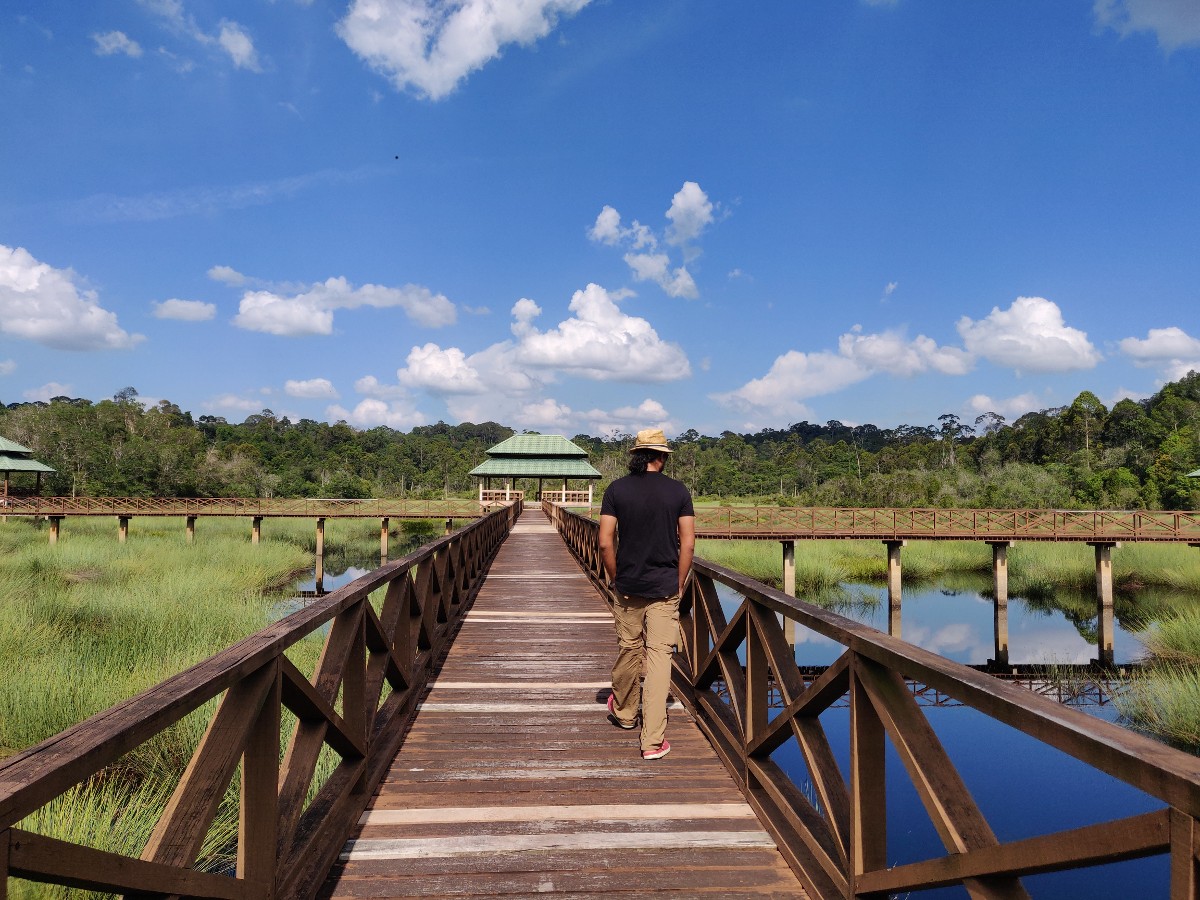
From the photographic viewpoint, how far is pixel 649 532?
148 inches

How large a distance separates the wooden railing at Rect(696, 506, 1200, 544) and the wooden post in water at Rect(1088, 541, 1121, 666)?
45 centimetres

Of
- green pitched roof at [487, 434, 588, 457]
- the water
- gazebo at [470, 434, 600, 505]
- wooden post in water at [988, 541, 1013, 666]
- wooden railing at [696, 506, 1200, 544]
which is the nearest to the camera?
the water

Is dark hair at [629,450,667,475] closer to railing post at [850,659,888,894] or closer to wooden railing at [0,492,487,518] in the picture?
railing post at [850,659,888,894]

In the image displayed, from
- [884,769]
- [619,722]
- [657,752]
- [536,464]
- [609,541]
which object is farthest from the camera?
[536,464]

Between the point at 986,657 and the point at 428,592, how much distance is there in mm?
14827

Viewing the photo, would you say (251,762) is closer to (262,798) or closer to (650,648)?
(262,798)

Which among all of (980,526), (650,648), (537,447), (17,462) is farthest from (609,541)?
(17,462)

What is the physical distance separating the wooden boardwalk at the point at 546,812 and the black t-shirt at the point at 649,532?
3.07 ft

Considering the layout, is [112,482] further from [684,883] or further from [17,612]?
[684,883]

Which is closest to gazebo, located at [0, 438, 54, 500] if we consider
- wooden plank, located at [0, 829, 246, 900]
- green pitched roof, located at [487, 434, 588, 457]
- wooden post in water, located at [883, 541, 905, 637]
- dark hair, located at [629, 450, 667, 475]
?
green pitched roof, located at [487, 434, 588, 457]

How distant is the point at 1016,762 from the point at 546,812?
9.24 metres

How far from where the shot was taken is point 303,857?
94.4 inches

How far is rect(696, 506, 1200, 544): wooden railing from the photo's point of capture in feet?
67.4

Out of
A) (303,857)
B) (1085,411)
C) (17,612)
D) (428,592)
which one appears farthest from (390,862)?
(1085,411)
